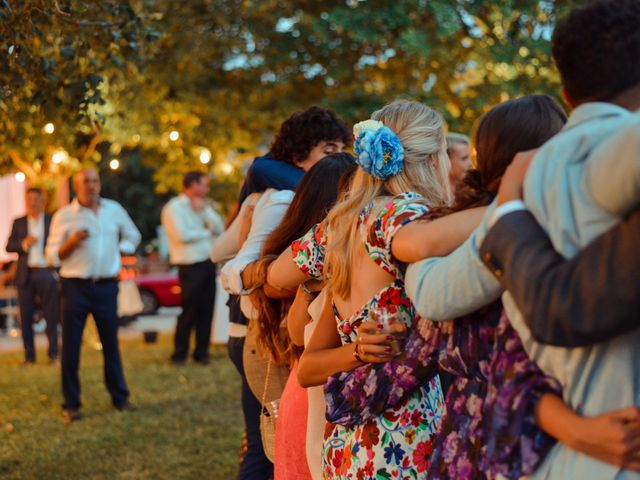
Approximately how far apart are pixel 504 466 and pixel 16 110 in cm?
459

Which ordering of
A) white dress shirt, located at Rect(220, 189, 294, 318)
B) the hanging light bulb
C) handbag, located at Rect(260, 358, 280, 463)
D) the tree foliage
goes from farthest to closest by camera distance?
1. the hanging light bulb
2. the tree foliage
3. white dress shirt, located at Rect(220, 189, 294, 318)
4. handbag, located at Rect(260, 358, 280, 463)

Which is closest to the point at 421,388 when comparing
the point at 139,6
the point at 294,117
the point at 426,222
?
the point at 426,222

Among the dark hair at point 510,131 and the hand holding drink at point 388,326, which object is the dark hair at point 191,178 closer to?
the hand holding drink at point 388,326

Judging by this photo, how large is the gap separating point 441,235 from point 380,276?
474 mm

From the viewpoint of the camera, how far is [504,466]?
1939 mm

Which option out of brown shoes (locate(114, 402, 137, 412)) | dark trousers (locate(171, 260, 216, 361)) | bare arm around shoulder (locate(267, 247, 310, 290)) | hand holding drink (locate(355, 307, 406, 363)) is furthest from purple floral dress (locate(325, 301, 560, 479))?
dark trousers (locate(171, 260, 216, 361))

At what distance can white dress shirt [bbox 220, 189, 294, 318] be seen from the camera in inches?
155

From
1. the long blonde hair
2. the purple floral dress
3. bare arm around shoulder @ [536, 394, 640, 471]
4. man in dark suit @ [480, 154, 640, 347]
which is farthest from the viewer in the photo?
the long blonde hair

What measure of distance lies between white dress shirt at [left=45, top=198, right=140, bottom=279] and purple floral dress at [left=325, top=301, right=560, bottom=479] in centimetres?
621

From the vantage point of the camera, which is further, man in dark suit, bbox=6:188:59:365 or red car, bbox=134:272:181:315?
red car, bbox=134:272:181:315

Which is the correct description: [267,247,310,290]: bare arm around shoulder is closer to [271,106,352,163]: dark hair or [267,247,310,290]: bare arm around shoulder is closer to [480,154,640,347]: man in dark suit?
[271,106,352,163]: dark hair

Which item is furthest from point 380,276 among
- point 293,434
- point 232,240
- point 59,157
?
point 59,157

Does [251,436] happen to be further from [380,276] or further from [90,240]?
[90,240]

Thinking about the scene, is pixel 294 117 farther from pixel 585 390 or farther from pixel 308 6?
pixel 308 6
